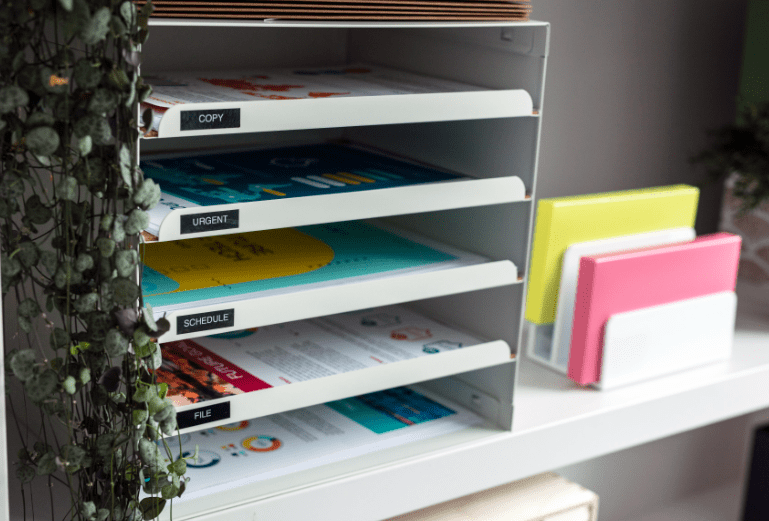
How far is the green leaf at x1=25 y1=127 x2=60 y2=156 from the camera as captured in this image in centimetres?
65

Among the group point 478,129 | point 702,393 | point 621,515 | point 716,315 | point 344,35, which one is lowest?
point 621,515

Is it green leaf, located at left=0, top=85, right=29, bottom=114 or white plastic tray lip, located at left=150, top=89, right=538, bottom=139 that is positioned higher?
green leaf, located at left=0, top=85, right=29, bottom=114

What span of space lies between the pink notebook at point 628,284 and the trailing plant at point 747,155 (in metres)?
0.23

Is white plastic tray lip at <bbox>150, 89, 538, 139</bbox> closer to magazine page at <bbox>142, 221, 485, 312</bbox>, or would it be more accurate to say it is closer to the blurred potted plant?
magazine page at <bbox>142, 221, 485, 312</bbox>

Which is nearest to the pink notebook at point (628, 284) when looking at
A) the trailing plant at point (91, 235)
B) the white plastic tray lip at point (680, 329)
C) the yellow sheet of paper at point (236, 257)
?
the white plastic tray lip at point (680, 329)

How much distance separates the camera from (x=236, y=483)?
0.98 metres

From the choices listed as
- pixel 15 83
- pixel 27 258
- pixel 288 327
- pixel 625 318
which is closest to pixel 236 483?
pixel 288 327

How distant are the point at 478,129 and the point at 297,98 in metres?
0.31

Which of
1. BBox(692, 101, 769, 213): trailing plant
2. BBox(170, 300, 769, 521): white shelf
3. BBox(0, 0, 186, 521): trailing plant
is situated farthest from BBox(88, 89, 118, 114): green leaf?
BBox(692, 101, 769, 213): trailing plant

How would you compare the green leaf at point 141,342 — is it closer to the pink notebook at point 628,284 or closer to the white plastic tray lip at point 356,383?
the white plastic tray lip at point 356,383

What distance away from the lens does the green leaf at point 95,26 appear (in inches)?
24.6

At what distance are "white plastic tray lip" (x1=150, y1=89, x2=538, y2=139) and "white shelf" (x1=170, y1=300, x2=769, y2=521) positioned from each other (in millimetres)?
428

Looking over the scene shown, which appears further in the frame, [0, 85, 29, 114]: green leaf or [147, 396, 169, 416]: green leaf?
[147, 396, 169, 416]: green leaf

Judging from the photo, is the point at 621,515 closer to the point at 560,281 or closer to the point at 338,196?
the point at 560,281
